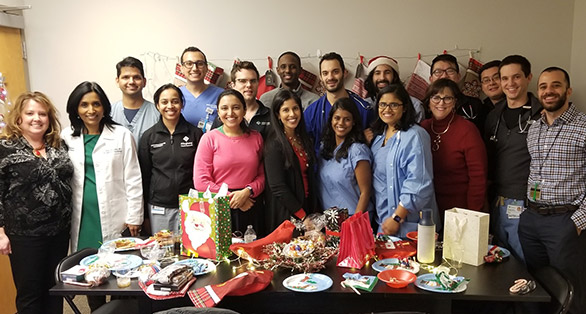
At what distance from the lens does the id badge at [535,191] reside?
2439mm

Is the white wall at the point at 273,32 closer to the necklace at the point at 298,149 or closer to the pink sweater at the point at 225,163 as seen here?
the necklace at the point at 298,149

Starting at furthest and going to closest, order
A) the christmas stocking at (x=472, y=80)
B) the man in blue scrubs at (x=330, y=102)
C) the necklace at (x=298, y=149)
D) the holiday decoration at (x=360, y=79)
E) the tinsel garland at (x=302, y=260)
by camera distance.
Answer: the holiday decoration at (x=360, y=79) → the christmas stocking at (x=472, y=80) → the man in blue scrubs at (x=330, y=102) → the necklace at (x=298, y=149) → the tinsel garland at (x=302, y=260)

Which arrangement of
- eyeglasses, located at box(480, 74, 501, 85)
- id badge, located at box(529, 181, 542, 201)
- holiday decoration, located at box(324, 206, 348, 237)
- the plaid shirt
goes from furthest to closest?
eyeglasses, located at box(480, 74, 501, 85) → id badge, located at box(529, 181, 542, 201) → the plaid shirt → holiday decoration, located at box(324, 206, 348, 237)

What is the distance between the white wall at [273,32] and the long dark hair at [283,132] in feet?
4.00

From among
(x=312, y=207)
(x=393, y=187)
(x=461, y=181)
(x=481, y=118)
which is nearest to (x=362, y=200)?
(x=393, y=187)

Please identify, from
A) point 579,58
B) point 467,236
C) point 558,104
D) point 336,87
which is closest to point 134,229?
point 336,87

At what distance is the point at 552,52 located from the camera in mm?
3564

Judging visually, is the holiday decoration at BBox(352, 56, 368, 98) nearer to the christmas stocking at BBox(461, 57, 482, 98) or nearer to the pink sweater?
the christmas stocking at BBox(461, 57, 482, 98)

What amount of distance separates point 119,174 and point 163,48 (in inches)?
65.9

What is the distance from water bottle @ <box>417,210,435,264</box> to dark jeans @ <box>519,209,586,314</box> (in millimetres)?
748

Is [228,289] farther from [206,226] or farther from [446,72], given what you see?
[446,72]

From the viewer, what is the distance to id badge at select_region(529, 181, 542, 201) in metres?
2.44

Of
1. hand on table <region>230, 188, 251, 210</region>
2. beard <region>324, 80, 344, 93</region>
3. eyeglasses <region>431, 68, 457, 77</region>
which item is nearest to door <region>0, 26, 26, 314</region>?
hand on table <region>230, 188, 251, 210</region>

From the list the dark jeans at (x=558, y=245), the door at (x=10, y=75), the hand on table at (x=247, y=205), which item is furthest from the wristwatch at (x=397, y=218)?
the door at (x=10, y=75)
